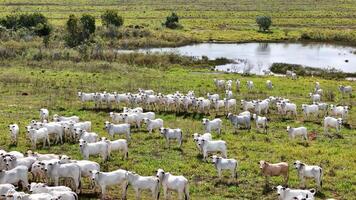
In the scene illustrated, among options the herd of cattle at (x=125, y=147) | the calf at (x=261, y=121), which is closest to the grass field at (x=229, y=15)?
the herd of cattle at (x=125, y=147)

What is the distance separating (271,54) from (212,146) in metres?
51.2

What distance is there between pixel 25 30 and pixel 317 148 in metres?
53.9

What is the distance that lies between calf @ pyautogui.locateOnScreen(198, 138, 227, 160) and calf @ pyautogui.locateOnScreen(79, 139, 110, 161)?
4.11 m

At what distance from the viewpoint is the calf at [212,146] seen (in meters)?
22.0

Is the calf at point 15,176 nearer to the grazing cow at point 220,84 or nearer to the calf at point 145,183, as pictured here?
the calf at point 145,183

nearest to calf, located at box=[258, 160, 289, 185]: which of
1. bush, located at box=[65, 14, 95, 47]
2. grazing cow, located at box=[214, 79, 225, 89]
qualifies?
grazing cow, located at box=[214, 79, 225, 89]

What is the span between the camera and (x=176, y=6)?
437 ft

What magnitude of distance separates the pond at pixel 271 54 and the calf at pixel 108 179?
38.2 metres

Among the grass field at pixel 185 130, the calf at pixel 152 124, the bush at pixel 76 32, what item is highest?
the bush at pixel 76 32

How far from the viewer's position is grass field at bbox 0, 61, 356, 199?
1969 cm

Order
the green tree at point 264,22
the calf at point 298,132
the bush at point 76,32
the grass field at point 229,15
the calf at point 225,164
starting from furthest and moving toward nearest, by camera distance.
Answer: the green tree at point 264,22, the grass field at point 229,15, the bush at point 76,32, the calf at point 298,132, the calf at point 225,164

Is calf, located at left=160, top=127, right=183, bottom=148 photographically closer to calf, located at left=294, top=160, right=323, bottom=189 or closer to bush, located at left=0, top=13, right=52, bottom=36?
calf, located at left=294, top=160, right=323, bottom=189

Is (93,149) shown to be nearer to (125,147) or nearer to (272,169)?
(125,147)

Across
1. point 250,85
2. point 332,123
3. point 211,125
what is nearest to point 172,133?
point 211,125
